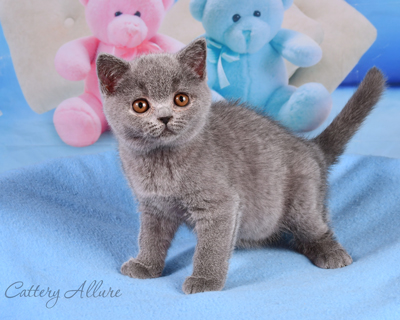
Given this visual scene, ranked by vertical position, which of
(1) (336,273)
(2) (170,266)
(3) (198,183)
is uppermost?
(3) (198,183)

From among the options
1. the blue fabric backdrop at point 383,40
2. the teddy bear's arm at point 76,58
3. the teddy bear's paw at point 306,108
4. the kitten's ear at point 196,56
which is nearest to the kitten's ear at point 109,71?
the kitten's ear at point 196,56

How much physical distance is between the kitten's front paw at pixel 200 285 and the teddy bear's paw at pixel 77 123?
1174 mm

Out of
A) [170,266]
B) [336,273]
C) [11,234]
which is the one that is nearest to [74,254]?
[11,234]

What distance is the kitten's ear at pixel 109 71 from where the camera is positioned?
106cm

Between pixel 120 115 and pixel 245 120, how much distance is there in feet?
1.53

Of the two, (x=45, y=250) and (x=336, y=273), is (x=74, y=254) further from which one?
(x=336, y=273)

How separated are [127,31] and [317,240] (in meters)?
1.18

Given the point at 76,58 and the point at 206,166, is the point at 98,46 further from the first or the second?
the point at 206,166

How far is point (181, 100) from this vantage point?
3.52 ft

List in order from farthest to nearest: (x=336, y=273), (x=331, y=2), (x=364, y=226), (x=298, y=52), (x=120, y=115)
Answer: (x=331, y=2), (x=298, y=52), (x=364, y=226), (x=336, y=273), (x=120, y=115)

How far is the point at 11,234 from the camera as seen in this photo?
4.14 feet

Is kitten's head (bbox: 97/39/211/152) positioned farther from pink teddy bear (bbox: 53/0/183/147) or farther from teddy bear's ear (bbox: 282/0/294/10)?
teddy bear's ear (bbox: 282/0/294/10)

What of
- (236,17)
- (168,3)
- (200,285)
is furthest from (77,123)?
(200,285)

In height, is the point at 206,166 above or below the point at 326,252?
above
